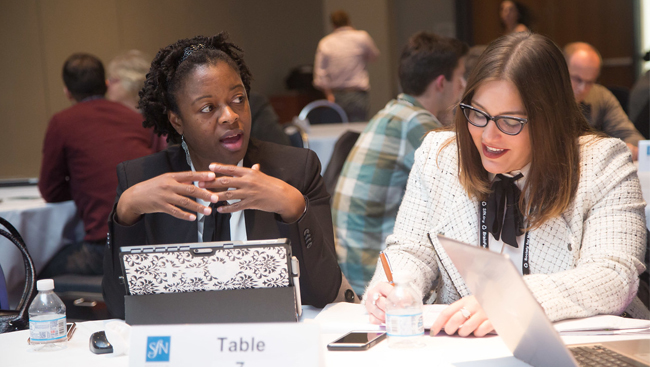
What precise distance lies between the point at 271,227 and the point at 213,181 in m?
0.32

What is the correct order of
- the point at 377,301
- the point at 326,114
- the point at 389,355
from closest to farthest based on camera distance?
the point at 389,355
the point at 377,301
the point at 326,114

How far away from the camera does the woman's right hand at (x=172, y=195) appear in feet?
4.80

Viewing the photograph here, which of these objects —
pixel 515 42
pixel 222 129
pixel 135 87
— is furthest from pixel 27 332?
pixel 135 87

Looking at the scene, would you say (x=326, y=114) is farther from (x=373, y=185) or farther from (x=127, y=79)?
(x=373, y=185)

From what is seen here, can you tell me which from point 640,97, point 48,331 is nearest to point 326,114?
point 640,97

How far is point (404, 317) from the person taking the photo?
1211mm

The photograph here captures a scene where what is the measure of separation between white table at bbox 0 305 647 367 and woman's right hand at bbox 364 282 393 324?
0.09 metres

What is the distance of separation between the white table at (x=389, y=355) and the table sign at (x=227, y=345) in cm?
8

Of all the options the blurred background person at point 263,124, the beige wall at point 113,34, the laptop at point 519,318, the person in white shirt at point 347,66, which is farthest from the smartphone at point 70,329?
the person in white shirt at point 347,66

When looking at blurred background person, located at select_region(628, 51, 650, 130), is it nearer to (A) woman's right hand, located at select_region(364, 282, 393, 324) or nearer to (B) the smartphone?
(A) woman's right hand, located at select_region(364, 282, 393, 324)

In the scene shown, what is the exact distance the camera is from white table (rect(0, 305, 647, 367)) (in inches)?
45.3

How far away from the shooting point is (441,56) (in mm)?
3213

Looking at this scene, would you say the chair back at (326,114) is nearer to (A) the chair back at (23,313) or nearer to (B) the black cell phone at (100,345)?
(A) the chair back at (23,313)

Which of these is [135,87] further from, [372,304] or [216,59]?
[372,304]
